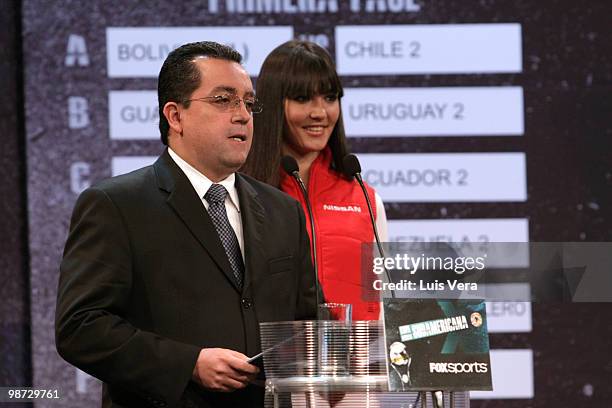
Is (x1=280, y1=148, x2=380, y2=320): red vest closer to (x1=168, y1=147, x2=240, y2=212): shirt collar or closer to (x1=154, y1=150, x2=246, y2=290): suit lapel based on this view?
(x1=168, y1=147, x2=240, y2=212): shirt collar

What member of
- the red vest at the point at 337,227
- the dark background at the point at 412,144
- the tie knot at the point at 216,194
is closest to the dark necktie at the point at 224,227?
the tie knot at the point at 216,194

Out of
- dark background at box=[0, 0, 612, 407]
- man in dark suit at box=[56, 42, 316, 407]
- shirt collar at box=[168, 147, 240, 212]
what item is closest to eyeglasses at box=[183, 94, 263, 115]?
man in dark suit at box=[56, 42, 316, 407]

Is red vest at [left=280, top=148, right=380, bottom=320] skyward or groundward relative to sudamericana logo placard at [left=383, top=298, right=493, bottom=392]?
skyward

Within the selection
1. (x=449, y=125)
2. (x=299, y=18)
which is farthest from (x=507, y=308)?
(x=299, y=18)

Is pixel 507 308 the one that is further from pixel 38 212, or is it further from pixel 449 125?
pixel 38 212

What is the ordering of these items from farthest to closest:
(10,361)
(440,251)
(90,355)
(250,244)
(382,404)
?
(10,361), (440,251), (250,244), (90,355), (382,404)

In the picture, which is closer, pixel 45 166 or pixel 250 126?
pixel 250 126

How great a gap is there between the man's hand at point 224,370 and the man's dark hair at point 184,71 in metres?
0.65

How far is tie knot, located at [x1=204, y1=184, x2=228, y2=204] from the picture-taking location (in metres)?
2.33

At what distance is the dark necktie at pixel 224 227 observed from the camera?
226 centimetres

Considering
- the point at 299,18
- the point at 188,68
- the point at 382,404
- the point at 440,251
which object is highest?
the point at 299,18

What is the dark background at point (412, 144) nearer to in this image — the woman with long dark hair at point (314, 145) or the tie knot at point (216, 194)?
the woman with long dark hair at point (314, 145)

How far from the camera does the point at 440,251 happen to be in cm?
332

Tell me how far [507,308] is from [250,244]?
217 cm
